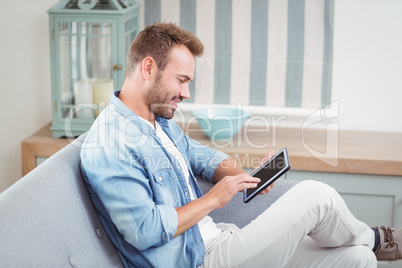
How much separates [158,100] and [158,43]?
18cm

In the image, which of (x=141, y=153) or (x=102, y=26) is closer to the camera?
(x=141, y=153)

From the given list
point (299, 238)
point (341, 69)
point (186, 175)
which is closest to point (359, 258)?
point (299, 238)

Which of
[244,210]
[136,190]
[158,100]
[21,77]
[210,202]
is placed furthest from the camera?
[21,77]

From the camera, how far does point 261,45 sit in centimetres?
294

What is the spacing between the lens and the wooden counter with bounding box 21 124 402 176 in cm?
250

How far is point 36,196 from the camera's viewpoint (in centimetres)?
148

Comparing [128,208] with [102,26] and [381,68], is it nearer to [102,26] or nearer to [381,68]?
[102,26]

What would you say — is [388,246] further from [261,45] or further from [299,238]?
[261,45]

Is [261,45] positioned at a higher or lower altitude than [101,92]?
higher

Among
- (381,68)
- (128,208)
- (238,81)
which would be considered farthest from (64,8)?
(381,68)

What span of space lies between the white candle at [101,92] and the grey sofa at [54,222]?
2.73 feet

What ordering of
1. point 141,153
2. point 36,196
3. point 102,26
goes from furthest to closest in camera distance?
point 102,26 < point 141,153 < point 36,196

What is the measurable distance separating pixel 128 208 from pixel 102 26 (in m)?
1.26

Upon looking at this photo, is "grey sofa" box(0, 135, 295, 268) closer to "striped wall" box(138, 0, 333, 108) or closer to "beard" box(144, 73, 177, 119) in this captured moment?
"beard" box(144, 73, 177, 119)
